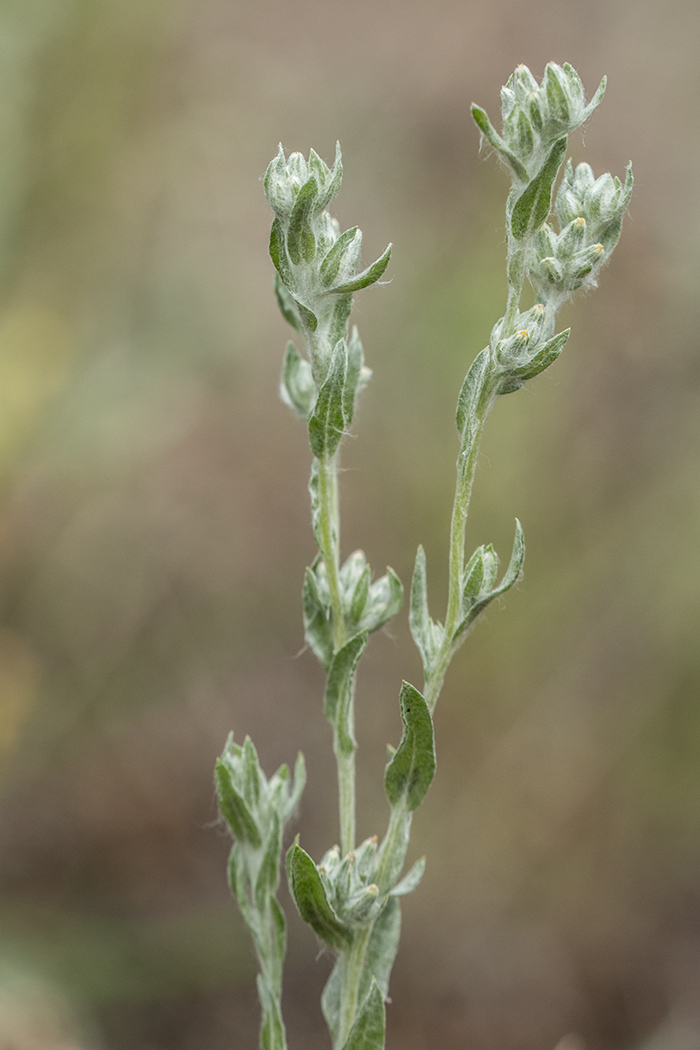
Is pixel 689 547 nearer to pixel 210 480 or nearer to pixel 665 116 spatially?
pixel 210 480

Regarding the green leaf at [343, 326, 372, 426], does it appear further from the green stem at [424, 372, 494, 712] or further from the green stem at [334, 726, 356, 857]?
the green stem at [334, 726, 356, 857]

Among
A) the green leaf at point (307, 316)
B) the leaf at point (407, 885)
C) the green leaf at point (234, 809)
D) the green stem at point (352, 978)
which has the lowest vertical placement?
the green stem at point (352, 978)

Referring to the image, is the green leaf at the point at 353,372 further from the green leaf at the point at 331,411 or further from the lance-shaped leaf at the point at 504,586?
the lance-shaped leaf at the point at 504,586

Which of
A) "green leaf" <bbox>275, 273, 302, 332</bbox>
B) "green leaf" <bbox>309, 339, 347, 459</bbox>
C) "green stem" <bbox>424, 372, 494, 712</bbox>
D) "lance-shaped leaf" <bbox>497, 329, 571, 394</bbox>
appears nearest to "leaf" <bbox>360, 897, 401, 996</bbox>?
"green stem" <bbox>424, 372, 494, 712</bbox>

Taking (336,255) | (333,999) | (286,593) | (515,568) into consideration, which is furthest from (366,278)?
(286,593)

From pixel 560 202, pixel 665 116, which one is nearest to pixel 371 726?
pixel 560 202

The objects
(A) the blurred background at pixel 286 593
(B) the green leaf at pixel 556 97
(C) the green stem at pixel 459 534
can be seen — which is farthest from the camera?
(A) the blurred background at pixel 286 593

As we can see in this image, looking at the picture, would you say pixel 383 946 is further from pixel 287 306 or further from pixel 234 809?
pixel 287 306

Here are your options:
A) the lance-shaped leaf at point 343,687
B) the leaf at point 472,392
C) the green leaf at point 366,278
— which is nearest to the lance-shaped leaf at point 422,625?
the lance-shaped leaf at point 343,687

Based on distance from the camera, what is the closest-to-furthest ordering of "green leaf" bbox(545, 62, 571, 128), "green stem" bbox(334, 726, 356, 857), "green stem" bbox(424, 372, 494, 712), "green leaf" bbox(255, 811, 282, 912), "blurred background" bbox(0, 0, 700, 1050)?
"green leaf" bbox(545, 62, 571, 128) → "green stem" bbox(424, 372, 494, 712) → "green stem" bbox(334, 726, 356, 857) → "green leaf" bbox(255, 811, 282, 912) → "blurred background" bbox(0, 0, 700, 1050)
